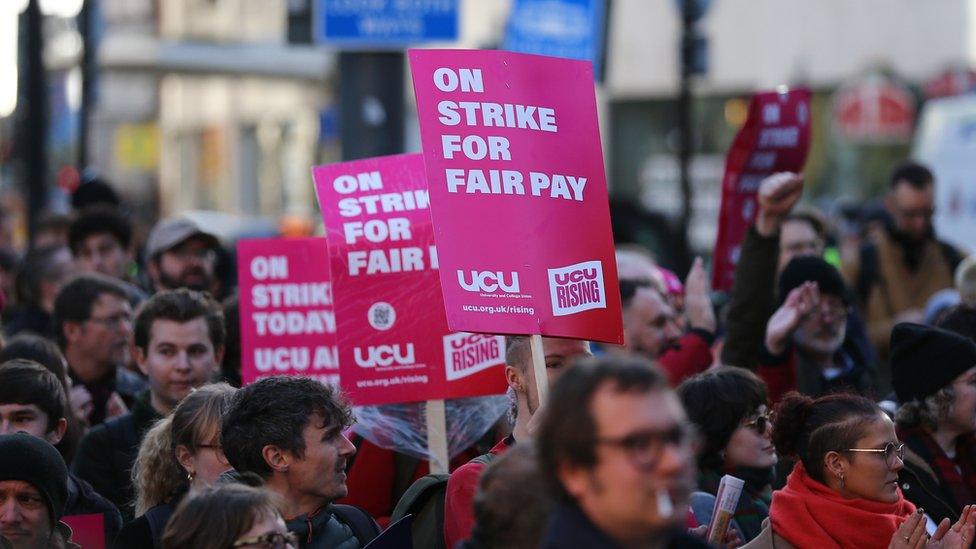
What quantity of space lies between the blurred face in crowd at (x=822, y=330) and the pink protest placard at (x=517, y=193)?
251 cm

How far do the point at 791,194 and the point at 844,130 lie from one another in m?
26.0

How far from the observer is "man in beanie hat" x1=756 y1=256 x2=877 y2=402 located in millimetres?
7328

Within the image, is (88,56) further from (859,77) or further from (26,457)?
(859,77)

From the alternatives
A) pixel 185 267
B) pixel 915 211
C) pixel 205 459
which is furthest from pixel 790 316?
pixel 185 267

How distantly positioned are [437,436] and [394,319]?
0.46 metres

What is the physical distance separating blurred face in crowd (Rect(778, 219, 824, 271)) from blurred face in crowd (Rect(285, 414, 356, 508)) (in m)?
4.33

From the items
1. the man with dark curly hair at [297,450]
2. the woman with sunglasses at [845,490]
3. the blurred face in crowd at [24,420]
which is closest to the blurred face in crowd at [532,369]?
the man with dark curly hair at [297,450]

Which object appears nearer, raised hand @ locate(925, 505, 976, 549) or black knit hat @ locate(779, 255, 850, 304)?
raised hand @ locate(925, 505, 976, 549)

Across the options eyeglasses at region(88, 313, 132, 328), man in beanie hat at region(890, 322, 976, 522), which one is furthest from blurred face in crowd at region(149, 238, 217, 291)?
man in beanie hat at region(890, 322, 976, 522)

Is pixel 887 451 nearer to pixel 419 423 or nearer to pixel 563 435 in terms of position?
pixel 419 423

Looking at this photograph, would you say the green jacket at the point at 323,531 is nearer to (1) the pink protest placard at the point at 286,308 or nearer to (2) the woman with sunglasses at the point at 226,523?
(2) the woman with sunglasses at the point at 226,523

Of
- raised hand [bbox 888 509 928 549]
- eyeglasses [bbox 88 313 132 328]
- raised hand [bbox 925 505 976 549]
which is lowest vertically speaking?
raised hand [bbox 925 505 976 549]

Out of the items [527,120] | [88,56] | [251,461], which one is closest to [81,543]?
[251,461]

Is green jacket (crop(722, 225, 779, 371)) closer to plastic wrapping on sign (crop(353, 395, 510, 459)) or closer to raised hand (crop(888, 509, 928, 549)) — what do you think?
plastic wrapping on sign (crop(353, 395, 510, 459))
